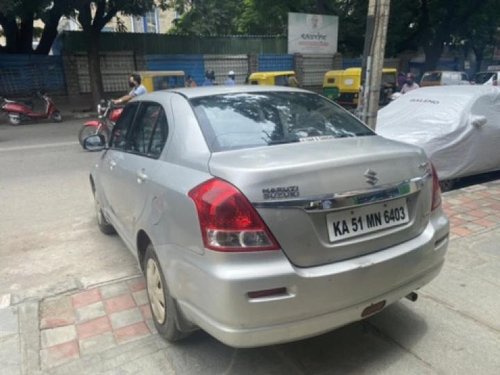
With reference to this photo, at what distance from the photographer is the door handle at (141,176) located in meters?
2.89

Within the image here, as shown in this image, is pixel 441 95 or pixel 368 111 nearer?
pixel 368 111

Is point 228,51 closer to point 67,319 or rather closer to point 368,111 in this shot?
point 368,111

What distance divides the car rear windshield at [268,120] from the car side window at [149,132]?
11.8 inches

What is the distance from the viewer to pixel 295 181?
7.02 feet

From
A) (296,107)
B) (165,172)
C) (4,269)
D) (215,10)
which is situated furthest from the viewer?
(215,10)

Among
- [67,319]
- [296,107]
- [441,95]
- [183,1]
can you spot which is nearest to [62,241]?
[67,319]

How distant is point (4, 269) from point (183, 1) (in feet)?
63.7

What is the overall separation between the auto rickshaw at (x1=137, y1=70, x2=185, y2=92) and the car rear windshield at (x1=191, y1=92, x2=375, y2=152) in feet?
39.9

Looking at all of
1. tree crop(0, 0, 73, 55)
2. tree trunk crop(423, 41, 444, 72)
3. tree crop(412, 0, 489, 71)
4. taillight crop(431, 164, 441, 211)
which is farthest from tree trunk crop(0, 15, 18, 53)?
tree trunk crop(423, 41, 444, 72)

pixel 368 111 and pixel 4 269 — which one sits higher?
pixel 368 111

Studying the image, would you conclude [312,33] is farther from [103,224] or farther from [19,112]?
[103,224]

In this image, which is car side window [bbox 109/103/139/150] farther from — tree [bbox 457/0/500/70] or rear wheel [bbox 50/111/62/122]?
tree [bbox 457/0/500/70]

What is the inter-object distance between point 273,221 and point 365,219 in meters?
0.55

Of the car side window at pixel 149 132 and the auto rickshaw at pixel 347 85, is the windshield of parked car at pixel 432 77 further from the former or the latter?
the car side window at pixel 149 132
